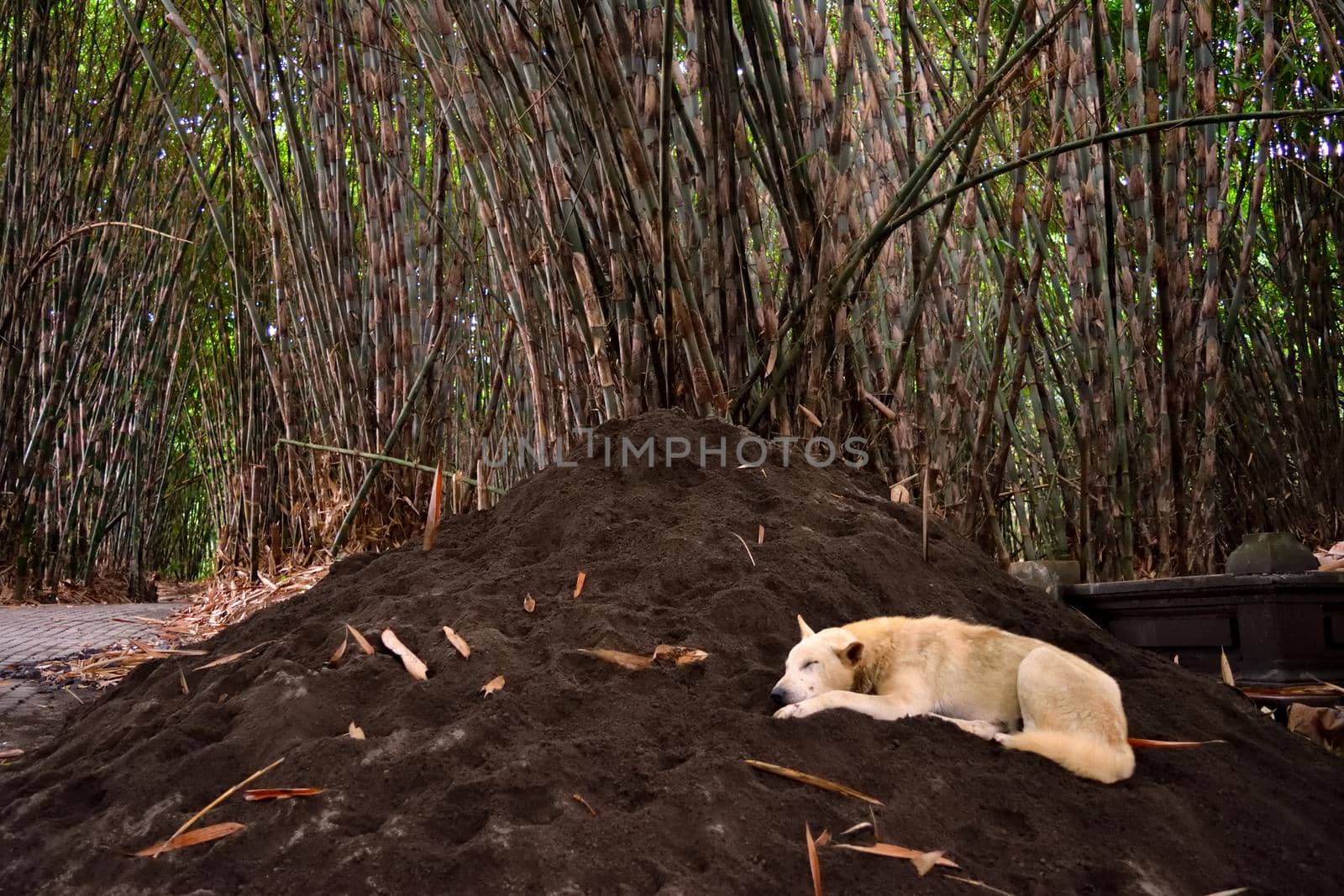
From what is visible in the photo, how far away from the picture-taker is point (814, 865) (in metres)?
1.13

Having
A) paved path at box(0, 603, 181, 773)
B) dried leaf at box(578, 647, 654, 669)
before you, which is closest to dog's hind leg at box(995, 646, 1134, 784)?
dried leaf at box(578, 647, 654, 669)

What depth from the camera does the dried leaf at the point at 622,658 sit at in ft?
4.91

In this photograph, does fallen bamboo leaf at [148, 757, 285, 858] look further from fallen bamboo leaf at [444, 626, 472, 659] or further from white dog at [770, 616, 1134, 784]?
white dog at [770, 616, 1134, 784]

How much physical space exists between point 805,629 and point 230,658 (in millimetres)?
973

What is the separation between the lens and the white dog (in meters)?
1.40

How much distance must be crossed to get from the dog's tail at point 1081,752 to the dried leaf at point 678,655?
43 centimetres

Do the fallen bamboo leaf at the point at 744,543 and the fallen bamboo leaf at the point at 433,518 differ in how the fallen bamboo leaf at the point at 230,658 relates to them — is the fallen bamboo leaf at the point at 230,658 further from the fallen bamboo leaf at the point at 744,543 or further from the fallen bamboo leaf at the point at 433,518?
the fallen bamboo leaf at the point at 744,543

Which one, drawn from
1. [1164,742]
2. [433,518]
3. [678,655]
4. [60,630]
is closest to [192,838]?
[678,655]

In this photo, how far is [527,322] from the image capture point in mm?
2418

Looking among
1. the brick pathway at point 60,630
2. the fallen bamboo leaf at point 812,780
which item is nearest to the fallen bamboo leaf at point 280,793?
the fallen bamboo leaf at point 812,780

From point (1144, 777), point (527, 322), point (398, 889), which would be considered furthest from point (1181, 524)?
point (398, 889)

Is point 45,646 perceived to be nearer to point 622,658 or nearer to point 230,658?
point 230,658

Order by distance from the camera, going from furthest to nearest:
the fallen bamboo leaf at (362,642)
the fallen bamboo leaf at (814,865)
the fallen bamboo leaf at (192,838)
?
the fallen bamboo leaf at (362,642), the fallen bamboo leaf at (192,838), the fallen bamboo leaf at (814,865)

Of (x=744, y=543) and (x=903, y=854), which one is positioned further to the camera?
(x=744, y=543)
